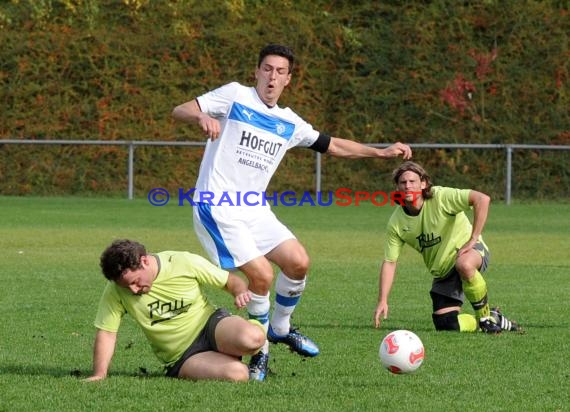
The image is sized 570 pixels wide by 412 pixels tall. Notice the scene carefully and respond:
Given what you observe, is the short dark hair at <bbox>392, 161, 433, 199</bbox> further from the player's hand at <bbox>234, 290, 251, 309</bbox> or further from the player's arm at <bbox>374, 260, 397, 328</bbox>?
the player's hand at <bbox>234, 290, 251, 309</bbox>

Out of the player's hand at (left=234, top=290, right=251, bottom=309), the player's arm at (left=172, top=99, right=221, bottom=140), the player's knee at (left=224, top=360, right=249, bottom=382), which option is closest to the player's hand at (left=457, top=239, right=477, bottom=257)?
the player's arm at (left=172, top=99, right=221, bottom=140)

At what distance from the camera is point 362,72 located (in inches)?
1119

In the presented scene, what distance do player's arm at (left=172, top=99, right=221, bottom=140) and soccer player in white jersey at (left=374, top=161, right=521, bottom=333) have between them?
2.24 metres

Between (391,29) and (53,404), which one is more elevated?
(391,29)

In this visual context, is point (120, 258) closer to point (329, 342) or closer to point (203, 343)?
point (203, 343)

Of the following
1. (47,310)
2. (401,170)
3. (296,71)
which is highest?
(296,71)

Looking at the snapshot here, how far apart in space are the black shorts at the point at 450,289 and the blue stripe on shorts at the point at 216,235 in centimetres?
247

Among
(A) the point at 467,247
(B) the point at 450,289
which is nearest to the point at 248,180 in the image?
(A) the point at 467,247

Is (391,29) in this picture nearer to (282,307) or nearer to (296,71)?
(296,71)

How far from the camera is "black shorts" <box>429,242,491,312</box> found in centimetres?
964

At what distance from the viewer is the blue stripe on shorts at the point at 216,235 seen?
7711 millimetres

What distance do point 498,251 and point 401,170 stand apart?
7429 millimetres

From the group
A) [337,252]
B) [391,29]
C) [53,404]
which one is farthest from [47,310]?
[391,29]

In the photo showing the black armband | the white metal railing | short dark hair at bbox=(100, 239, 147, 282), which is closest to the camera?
short dark hair at bbox=(100, 239, 147, 282)
